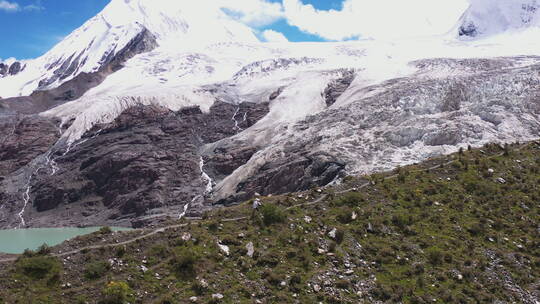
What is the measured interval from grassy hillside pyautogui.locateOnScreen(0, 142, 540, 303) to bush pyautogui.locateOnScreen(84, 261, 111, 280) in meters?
0.04

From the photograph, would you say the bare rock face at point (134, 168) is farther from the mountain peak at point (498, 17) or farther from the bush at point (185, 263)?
the mountain peak at point (498, 17)

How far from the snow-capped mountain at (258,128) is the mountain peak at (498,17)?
2.01 ft

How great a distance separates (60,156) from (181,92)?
3667 cm

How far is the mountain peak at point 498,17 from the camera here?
17738cm

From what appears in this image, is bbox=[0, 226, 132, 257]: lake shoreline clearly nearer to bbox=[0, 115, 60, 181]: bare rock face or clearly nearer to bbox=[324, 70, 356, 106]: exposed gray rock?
bbox=[0, 115, 60, 181]: bare rock face

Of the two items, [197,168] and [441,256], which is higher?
[441,256]

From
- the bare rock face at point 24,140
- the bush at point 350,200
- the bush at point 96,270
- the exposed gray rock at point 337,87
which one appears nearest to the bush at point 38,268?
the bush at point 96,270

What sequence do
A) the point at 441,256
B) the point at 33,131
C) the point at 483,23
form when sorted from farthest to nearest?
the point at 483,23 → the point at 33,131 → the point at 441,256

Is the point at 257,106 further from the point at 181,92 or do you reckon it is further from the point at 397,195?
the point at 397,195

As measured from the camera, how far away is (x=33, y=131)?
14412 cm

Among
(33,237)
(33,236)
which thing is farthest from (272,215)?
(33,236)

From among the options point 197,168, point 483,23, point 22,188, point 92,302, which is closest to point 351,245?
point 92,302

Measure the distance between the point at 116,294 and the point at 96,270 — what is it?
1871 millimetres

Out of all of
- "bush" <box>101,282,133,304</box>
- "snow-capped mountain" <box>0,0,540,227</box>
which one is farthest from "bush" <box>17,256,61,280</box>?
"snow-capped mountain" <box>0,0,540,227</box>
